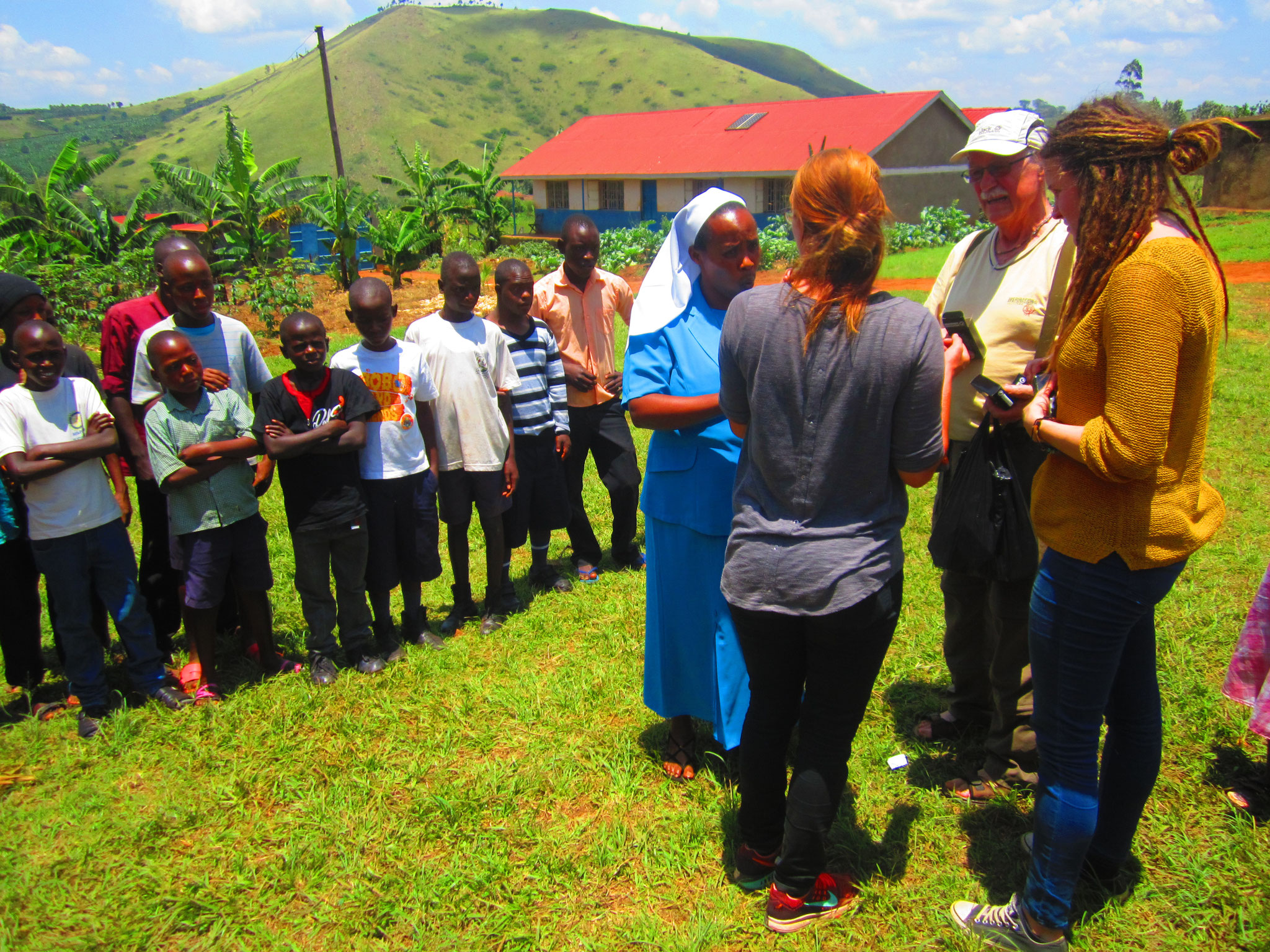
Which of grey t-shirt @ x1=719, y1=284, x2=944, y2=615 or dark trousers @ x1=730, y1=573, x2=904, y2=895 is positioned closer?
grey t-shirt @ x1=719, y1=284, x2=944, y2=615

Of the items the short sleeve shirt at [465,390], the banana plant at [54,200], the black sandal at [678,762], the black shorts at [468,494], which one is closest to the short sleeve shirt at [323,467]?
the short sleeve shirt at [465,390]

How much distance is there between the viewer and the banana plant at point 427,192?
87.2ft

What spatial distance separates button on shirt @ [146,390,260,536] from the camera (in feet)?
11.7

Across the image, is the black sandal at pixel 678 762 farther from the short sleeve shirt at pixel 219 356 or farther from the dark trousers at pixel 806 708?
the short sleeve shirt at pixel 219 356

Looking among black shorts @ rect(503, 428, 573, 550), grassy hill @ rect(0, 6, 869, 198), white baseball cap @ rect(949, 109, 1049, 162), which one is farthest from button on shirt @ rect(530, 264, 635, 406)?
grassy hill @ rect(0, 6, 869, 198)

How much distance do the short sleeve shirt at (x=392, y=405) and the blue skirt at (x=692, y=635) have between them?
1.47m

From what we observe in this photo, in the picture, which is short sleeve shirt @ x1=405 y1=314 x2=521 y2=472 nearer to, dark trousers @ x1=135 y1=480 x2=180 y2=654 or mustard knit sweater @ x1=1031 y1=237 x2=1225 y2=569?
dark trousers @ x1=135 y1=480 x2=180 y2=654

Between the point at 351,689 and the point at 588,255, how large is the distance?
2796mm

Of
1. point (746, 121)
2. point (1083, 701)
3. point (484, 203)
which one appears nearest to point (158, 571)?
point (1083, 701)

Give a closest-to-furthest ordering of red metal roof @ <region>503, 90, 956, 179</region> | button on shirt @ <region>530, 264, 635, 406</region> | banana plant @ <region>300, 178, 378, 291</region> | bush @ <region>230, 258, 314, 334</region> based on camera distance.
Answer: button on shirt @ <region>530, 264, 635, 406</region>, bush @ <region>230, 258, 314, 334</region>, banana plant @ <region>300, 178, 378, 291</region>, red metal roof @ <region>503, 90, 956, 179</region>

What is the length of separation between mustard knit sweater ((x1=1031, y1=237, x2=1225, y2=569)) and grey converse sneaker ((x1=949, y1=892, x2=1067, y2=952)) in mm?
1074

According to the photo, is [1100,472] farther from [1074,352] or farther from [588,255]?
[588,255]

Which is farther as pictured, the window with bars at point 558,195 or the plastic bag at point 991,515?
the window with bars at point 558,195

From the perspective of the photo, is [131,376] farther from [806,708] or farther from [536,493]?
[806,708]
